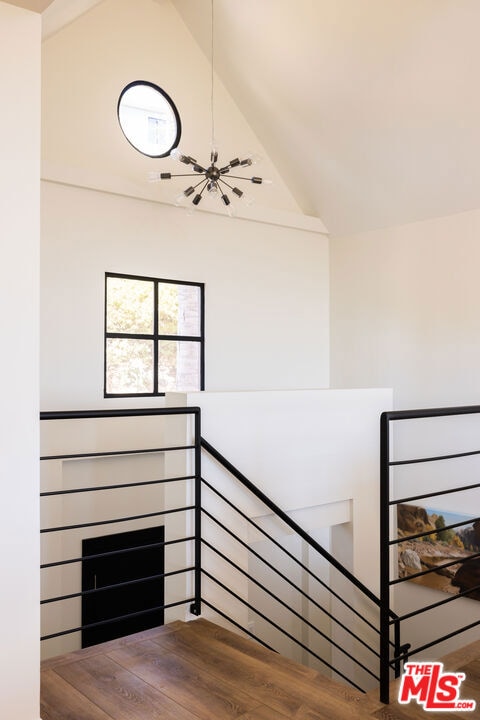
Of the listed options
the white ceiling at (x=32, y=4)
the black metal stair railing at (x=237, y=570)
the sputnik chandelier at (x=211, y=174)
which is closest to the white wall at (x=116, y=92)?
the sputnik chandelier at (x=211, y=174)

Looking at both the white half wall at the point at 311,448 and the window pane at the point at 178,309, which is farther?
the window pane at the point at 178,309

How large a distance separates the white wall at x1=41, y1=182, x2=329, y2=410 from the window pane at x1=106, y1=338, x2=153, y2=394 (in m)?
0.16

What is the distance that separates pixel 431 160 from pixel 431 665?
4664mm

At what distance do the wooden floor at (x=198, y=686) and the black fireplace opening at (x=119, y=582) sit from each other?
2.72 meters

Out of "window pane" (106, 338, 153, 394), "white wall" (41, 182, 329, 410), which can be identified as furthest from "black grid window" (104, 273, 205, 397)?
"white wall" (41, 182, 329, 410)

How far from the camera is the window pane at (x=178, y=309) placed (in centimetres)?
623

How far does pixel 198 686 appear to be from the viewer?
8.37 feet

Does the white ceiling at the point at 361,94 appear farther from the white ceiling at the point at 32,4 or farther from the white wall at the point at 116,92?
the white ceiling at the point at 32,4

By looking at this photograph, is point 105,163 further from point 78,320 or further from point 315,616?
point 315,616

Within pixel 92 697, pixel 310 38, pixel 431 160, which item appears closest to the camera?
pixel 92 697

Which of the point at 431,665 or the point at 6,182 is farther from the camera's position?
the point at 431,665

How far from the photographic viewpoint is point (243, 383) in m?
6.80

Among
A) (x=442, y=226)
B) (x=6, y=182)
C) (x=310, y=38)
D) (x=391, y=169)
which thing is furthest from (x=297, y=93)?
(x=6, y=182)

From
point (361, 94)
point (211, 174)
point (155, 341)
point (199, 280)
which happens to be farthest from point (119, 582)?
point (361, 94)
